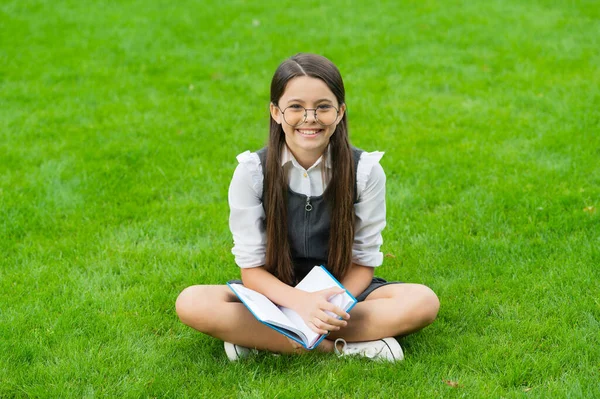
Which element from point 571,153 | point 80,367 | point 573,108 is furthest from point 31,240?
point 573,108

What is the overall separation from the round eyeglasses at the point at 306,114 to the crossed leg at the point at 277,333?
0.84m

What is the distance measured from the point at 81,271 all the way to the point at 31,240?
0.53 meters

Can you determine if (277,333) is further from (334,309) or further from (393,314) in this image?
(393,314)

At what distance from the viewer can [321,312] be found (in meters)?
3.18

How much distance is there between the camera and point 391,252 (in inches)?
174

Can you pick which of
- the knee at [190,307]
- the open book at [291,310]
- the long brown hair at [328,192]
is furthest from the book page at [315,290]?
the knee at [190,307]

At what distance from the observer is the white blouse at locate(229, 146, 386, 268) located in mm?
3428

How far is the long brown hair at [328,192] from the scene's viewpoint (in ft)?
11.1

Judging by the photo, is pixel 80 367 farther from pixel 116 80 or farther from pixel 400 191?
pixel 116 80

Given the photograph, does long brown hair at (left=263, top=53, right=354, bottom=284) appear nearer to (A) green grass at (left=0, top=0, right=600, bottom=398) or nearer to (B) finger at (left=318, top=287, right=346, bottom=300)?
(B) finger at (left=318, top=287, right=346, bottom=300)

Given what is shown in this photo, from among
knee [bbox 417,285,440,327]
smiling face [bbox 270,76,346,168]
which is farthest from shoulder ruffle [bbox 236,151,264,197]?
knee [bbox 417,285,440,327]

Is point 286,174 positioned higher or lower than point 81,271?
higher

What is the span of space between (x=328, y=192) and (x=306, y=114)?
1.19ft

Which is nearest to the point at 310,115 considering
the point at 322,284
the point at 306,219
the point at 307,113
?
the point at 307,113
